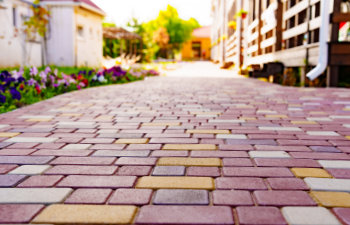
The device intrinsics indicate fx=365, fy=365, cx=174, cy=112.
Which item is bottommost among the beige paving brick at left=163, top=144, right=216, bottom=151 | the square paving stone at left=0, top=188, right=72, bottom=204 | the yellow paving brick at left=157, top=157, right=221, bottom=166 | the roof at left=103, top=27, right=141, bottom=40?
the square paving stone at left=0, top=188, right=72, bottom=204

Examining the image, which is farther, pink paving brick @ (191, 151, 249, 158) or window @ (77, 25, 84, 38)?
window @ (77, 25, 84, 38)

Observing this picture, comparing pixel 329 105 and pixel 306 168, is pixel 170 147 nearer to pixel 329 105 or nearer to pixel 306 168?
pixel 306 168

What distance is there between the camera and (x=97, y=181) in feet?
6.05

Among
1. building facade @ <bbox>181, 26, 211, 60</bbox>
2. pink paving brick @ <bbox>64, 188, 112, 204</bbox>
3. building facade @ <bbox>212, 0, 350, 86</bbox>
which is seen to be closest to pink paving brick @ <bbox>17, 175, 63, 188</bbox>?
pink paving brick @ <bbox>64, 188, 112, 204</bbox>

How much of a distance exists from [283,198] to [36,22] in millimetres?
14050

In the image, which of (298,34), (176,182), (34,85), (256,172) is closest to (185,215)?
(176,182)

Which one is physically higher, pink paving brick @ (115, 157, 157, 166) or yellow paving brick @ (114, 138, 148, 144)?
yellow paving brick @ (114, 138, 148, 144)

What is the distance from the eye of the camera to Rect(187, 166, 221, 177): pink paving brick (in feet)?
6.36

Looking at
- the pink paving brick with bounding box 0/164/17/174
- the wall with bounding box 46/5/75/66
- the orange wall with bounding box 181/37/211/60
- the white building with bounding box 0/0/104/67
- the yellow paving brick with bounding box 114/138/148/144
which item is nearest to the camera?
the pink paving brick with bounding box 0/164/17/174

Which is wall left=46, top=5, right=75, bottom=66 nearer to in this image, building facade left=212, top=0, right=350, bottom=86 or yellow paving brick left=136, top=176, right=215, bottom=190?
building facade left=212, top=0, right=350, bottom=86

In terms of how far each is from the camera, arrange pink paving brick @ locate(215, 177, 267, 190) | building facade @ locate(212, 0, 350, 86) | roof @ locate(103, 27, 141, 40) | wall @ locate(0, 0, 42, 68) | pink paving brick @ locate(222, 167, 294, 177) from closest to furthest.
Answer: pink paving brick @ locate(215, 177, 267, 190) < pink paving brick @ locate(222, 167, 294, 177) < building facade @ locate(212, 0, 350, 86) < wall @ locate(0, 0, 42, 68) < roof @ locate(103, 27, 141, 40)

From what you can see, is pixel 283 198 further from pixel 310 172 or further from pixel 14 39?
pixel 14 39

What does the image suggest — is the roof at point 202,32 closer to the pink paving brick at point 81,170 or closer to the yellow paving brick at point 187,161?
the yellow paving brick at point 187,161

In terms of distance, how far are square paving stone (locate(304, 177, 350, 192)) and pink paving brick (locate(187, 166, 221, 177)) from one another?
46cm
